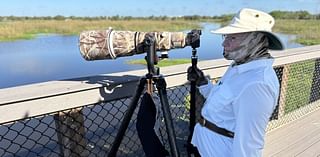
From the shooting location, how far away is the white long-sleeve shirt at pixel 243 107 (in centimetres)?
106

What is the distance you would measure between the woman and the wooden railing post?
485mm

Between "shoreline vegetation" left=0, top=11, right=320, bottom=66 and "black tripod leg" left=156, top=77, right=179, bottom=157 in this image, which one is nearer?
"black tripod leg" left=156, top=77, right=179, bottom=157

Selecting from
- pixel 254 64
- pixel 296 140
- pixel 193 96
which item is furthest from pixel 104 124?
pixel 254 64

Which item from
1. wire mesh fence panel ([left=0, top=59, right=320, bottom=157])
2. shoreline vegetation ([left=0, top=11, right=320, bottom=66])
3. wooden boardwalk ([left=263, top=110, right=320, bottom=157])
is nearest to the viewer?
wire mesh fence panel ([left=0, top=59, right=320, bottom=157])

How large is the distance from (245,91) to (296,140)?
67.4 inches

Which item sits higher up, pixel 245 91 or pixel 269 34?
pixel 269 34

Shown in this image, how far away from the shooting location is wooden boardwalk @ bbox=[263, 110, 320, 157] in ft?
7.75

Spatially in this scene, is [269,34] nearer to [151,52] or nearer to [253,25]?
[253,25]

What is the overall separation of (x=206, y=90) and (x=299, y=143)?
54.6 inches

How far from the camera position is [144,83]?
1.23 metres

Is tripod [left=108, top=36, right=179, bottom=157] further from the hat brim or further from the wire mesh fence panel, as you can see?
the hat brim

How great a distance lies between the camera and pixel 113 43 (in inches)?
48.5

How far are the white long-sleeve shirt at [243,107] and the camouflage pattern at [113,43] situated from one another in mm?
292

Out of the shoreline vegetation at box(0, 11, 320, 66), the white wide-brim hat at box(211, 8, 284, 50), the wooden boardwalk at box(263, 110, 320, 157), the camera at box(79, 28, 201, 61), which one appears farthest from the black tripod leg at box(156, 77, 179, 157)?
the shoreline vegetation at box(0, 11, 320, 66)
